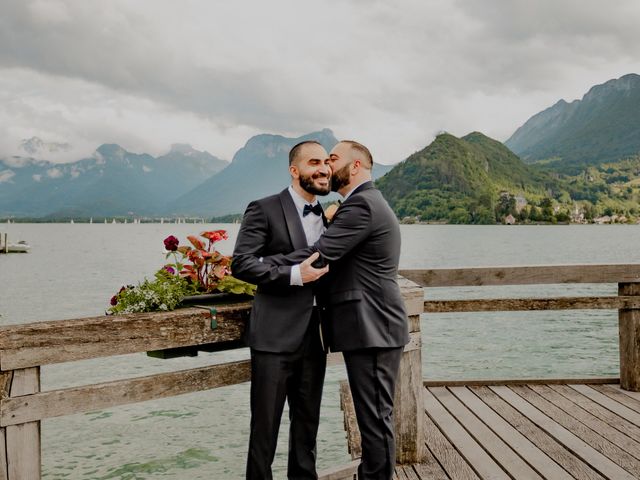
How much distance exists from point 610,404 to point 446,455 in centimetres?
230

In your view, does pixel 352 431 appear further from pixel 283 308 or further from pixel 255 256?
pixel 255 256

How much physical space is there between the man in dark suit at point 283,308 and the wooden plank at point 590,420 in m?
2.84

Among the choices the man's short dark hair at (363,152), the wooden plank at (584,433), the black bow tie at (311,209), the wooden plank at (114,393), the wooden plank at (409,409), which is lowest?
the wooden plank at (584,433)

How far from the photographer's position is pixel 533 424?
5.55 meters

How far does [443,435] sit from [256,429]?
2.22 metres

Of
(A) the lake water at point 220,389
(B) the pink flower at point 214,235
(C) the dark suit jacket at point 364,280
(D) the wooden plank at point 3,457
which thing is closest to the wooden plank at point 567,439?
(C) the dark suit jacket at point 364,280

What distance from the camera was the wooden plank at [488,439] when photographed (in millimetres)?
4539

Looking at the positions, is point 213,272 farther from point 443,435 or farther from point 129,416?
point 129,416

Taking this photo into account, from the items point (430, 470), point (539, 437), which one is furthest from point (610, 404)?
point (430, 470)

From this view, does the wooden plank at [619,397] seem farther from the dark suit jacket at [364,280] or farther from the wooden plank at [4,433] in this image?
the wooden plank at [4,433]

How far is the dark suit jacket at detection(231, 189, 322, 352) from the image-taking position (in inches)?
140

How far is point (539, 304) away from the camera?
6598mm

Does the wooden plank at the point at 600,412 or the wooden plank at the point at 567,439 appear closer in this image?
the wooden plank at the point at 567,439

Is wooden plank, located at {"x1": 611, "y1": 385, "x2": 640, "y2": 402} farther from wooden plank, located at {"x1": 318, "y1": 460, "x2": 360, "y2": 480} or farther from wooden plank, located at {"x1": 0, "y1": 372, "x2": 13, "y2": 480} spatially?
wooden plank, located at {"x1": 0, "y1": 372, "x2": 13, "y2": 480}
